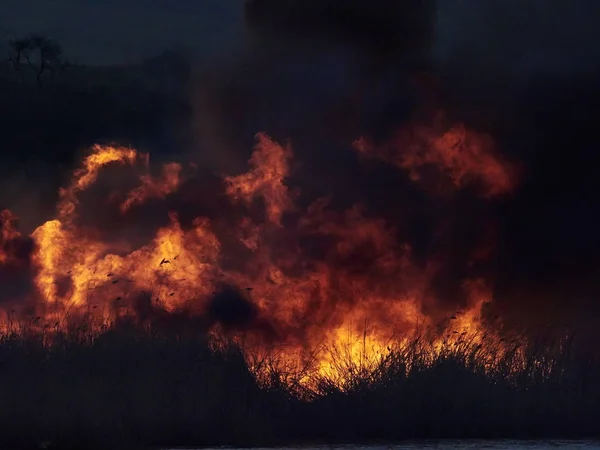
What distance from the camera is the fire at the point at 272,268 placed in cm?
1236

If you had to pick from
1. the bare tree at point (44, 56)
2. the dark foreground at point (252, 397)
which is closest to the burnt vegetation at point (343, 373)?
the dark foreground at point (252, 397)

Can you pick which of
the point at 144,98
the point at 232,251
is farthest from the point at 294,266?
the point at 144,98

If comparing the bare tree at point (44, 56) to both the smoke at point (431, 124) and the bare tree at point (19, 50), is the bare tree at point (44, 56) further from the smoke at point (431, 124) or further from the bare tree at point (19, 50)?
the smoke at point (431, 124)

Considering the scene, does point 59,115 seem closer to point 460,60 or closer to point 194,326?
point 460,60

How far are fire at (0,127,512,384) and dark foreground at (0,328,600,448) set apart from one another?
5.33ft

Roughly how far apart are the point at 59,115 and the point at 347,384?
27.9m

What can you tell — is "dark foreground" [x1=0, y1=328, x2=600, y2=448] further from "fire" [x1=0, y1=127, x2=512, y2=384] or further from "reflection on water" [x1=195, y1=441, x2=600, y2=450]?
"fire" [x1=0, y1=127, x2=512, y2=384]

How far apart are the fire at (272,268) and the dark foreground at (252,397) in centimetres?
162

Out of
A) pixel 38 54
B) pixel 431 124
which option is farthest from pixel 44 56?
pixel 431 124

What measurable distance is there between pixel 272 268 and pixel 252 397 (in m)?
5.33

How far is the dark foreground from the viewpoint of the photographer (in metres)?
7.87

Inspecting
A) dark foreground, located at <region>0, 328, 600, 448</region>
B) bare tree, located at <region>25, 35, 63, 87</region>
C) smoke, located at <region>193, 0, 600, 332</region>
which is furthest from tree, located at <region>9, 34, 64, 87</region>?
dark foreground, located at <region>0, 328, 600, 448</region>

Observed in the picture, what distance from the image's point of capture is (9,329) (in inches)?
401

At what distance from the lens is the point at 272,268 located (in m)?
13.8
